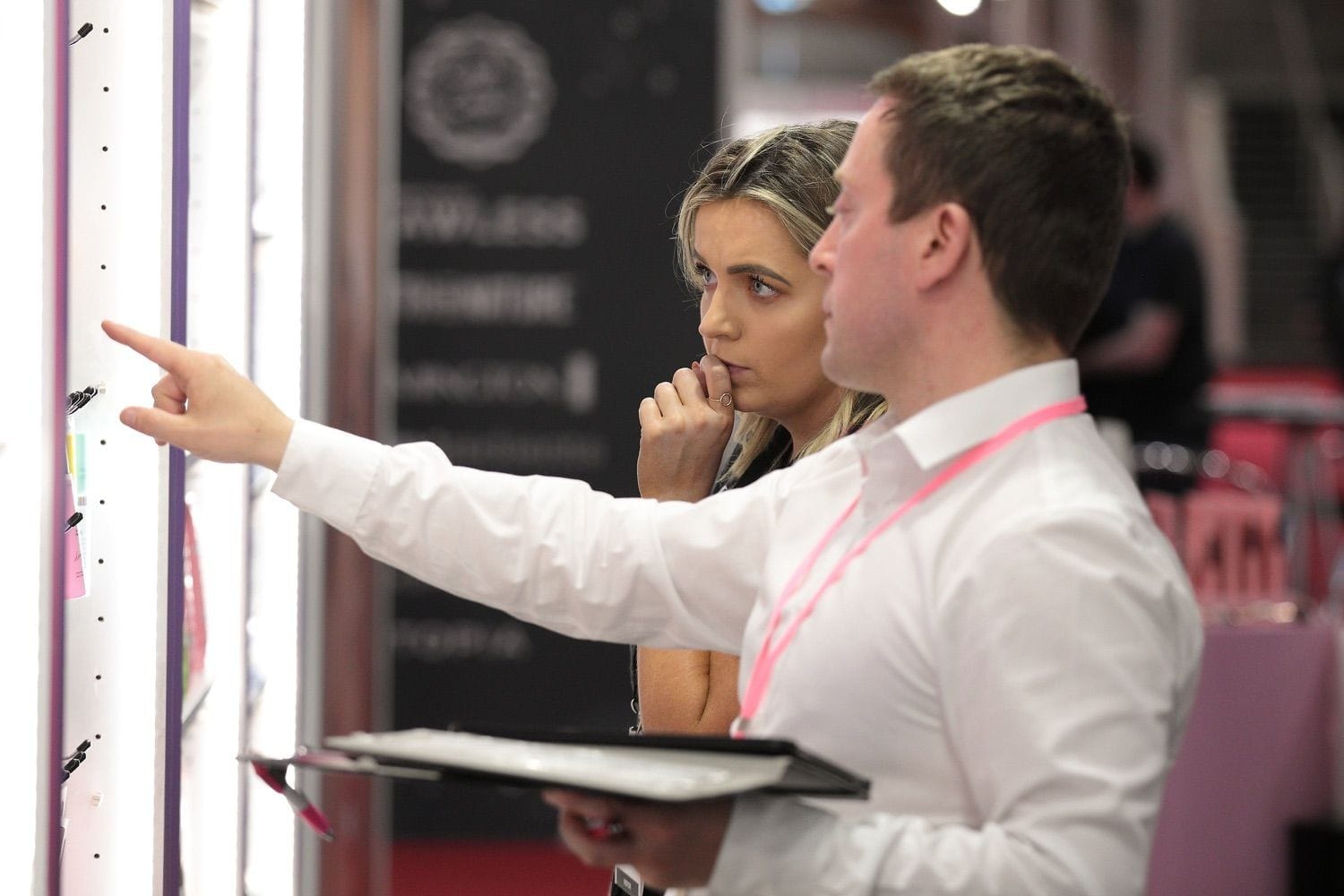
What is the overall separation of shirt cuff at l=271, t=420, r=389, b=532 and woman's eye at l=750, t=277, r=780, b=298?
1.57 feet

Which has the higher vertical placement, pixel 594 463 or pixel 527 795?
pixel 594 463

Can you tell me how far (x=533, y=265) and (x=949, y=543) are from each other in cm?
349

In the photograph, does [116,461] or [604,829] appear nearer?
[604,829]

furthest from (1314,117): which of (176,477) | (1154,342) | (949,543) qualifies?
(949,543)

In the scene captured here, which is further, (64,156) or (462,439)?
(462,439)

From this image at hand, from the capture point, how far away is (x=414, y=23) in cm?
465

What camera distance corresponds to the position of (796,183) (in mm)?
1774

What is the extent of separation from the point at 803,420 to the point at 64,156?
811 millimetres

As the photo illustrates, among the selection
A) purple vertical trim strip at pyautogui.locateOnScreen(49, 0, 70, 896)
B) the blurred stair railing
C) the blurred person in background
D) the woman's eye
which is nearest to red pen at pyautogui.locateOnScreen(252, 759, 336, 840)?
purple vertical trim strip at pyautogui.locateOnScreen(49, 0, 70, 896)

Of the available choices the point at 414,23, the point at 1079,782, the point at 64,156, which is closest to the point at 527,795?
the point at 414,23

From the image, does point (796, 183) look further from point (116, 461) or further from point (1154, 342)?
point (1154, 342)

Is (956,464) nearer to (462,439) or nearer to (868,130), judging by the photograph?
(868,130)

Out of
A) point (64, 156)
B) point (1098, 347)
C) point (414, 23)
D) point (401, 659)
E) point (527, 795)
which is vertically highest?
point (414, 23)

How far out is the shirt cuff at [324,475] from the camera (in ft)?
4.99
